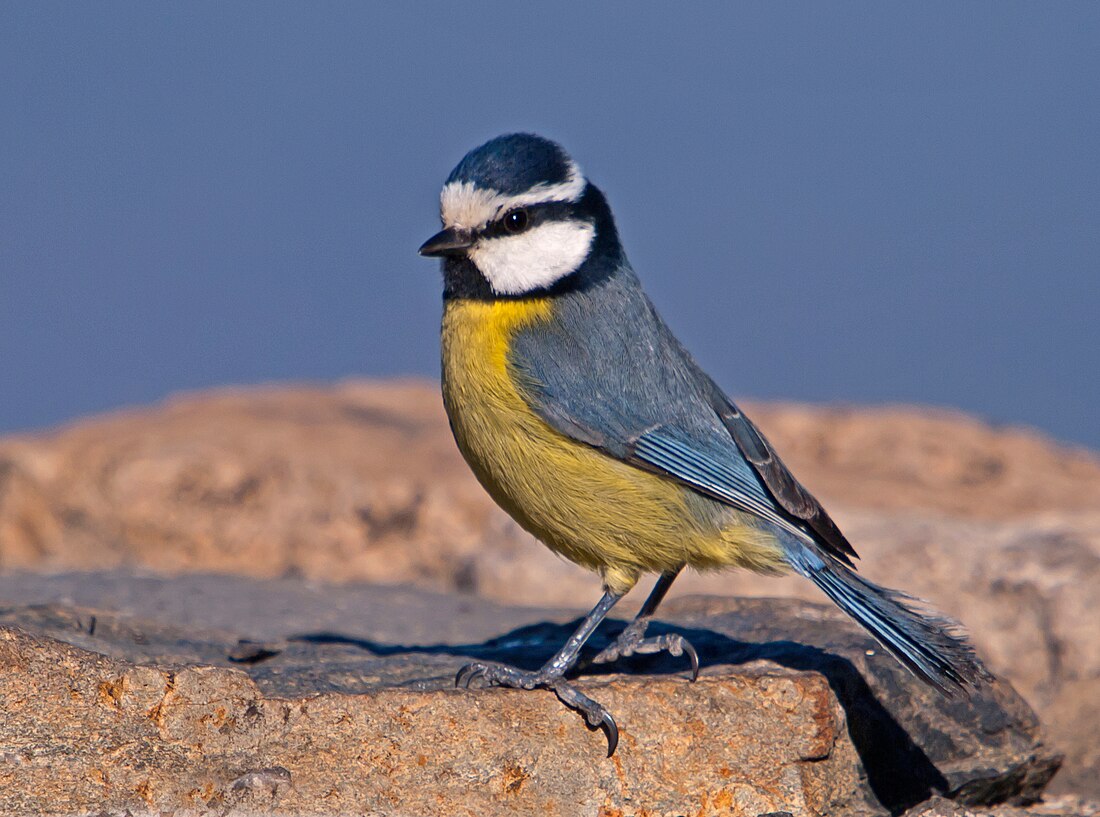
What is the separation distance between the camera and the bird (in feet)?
16.2

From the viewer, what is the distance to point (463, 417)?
5.15 metres

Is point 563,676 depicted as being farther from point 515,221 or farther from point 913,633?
point 515,221

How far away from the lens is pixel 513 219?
17.1 feet

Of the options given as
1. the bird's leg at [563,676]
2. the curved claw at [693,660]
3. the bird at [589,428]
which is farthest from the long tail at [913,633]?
the bird's leg at [563,676]

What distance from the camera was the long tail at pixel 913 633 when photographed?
4.62 meters

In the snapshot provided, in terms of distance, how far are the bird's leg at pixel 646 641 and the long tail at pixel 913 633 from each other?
0.60 metres

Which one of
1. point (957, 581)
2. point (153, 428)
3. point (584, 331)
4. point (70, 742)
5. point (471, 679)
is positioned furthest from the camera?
point (153, 428)

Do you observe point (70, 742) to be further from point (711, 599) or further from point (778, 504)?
point (711, 599)

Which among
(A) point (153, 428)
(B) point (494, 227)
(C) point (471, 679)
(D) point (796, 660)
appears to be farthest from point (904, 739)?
(A) point (153, 428)

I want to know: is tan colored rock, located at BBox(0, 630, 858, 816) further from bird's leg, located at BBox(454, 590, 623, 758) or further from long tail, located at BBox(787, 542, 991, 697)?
long tail, located at BBox(787, 542, 991, 697)

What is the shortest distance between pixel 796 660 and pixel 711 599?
59.5 inches

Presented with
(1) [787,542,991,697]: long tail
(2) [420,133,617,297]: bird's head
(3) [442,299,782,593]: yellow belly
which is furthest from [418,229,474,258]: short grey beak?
(1) [787,542,991,697]: long tail

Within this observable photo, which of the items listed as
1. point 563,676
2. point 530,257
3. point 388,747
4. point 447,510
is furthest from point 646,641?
point 447,510

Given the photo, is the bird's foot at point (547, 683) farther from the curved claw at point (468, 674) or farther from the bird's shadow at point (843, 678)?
the bird's shadow at point (843, 678)
